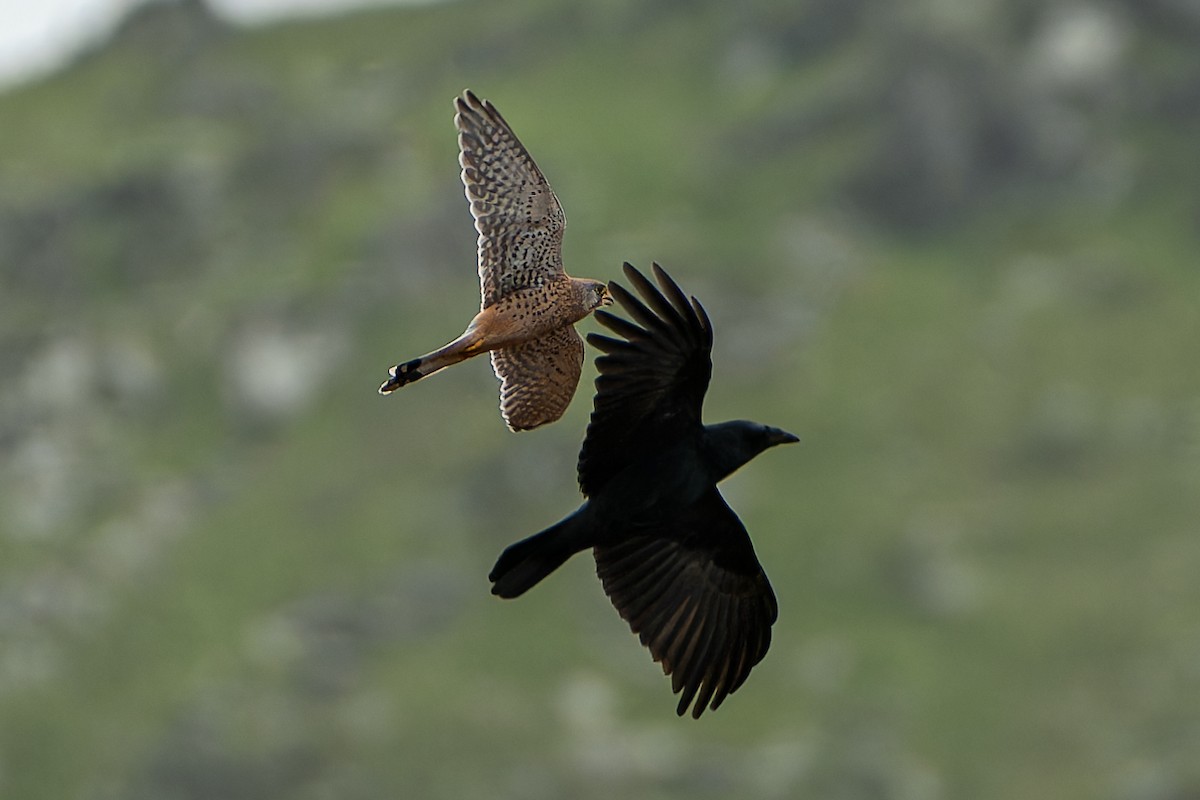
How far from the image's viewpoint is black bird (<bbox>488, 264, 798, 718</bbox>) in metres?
16.1

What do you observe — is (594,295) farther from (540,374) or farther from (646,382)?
(646,382)

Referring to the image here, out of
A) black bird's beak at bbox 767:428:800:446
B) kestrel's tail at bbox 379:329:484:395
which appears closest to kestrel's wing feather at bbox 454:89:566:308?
kestrel's tail at bbox 379:329:484:395

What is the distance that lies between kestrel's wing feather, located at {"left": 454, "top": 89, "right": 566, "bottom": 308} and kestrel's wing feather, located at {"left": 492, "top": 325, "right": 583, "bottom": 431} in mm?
576

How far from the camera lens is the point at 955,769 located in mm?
183750

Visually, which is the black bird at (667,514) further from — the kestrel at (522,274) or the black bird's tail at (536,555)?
the kestrel at (522,274)

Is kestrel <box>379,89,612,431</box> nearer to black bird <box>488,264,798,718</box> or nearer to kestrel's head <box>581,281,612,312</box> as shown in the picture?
kestrel's head <box>581,281,612,312</box>

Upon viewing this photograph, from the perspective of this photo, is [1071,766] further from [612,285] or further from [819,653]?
[612,285]

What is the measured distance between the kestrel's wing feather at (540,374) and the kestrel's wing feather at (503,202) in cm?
58

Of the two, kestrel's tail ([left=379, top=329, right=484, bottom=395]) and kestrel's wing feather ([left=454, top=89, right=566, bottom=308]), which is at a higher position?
kestrel's wing feather ([left=454, top=89, right=566, bottom=308])

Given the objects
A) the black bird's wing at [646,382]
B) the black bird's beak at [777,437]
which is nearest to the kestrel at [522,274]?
the black bird's wing at [646,382]

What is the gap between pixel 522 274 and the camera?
1752cm

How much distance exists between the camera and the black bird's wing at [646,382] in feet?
52.3

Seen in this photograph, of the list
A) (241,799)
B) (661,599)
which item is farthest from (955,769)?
(661,599)

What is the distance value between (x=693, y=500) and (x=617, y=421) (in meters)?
1.09
